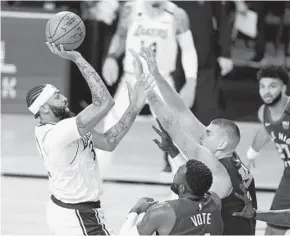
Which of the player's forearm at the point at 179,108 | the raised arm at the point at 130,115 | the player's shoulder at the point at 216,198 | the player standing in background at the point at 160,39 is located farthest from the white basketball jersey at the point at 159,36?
the player's shoulder at the point at 216,198

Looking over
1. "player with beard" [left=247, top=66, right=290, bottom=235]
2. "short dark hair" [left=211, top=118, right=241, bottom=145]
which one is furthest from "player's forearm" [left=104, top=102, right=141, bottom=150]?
"player with beard" [left=247, top=66, right=290, bottom=235]

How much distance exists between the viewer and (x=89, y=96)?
650 inches

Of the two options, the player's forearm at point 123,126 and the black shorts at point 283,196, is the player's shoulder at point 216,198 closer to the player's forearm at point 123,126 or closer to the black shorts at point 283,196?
the player's forearm at point 123,126

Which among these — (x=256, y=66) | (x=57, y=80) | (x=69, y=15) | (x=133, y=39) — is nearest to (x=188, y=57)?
(x=133, y=39)

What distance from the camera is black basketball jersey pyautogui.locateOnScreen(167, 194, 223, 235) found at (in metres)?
5.71

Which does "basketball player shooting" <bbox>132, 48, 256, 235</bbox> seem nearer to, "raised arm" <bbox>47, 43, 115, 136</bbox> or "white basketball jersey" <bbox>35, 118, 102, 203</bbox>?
"raised arm" <bbox>47, 43, 115, 136</bbox>

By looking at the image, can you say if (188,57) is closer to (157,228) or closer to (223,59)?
(223,59)

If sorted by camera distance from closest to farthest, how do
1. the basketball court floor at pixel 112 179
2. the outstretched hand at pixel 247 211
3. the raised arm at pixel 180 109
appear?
1. the outstretched hand at pixel 247 211
2. the raised arm at pixel 180 109
3. the basketball court floor at pixel 112 179

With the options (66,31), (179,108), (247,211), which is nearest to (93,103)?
(66,31)

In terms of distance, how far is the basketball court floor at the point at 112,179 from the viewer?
9.86 m

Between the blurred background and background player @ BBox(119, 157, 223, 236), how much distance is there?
3645 millimetres

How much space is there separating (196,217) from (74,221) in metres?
1.39

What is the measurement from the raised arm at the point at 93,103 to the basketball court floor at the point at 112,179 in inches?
111

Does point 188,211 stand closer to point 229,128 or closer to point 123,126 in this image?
point 229,128
